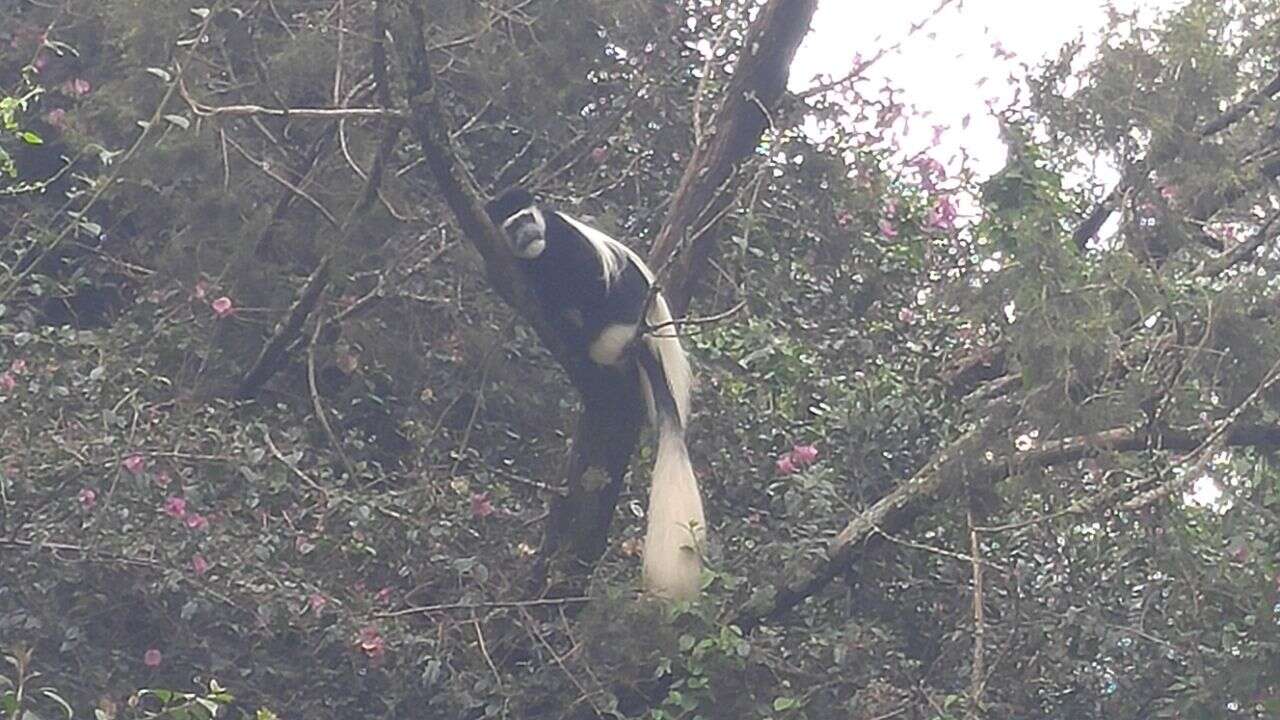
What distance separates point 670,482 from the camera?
381 cm

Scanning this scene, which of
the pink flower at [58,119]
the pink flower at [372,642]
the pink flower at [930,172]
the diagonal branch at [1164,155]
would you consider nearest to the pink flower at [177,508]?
the pink flower at [372,642]

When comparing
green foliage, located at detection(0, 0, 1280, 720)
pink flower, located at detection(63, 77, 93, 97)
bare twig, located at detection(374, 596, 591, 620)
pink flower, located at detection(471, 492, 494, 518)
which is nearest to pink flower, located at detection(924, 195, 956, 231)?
green foliage, located at detection(0, 0, 1280, 720)

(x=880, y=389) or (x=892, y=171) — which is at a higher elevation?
(x=892, y=171)

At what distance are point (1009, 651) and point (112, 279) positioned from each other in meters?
2.56

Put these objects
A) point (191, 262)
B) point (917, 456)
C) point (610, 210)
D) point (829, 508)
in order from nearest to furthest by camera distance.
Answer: point (829, 508)
point (917, 456)
point (191, 262)
point (610, 210)

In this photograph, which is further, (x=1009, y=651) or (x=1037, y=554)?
(x=1037, y=554)

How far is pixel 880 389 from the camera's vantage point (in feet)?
13.1

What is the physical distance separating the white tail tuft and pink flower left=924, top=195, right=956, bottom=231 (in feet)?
3.56

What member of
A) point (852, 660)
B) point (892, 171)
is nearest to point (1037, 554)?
point (852, 660)

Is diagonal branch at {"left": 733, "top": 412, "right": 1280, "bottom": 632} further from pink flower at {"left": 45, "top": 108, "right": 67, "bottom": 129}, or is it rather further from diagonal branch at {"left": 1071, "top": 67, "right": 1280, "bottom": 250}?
pink flower at {"left": 45, "top": 108, "right": 67, "bottom": 129}

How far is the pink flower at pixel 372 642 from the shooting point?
3.49m

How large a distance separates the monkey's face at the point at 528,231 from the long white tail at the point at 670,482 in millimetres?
369

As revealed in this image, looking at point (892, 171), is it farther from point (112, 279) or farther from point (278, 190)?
point (112, 279)

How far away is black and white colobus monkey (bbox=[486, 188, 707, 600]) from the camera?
360 cm
